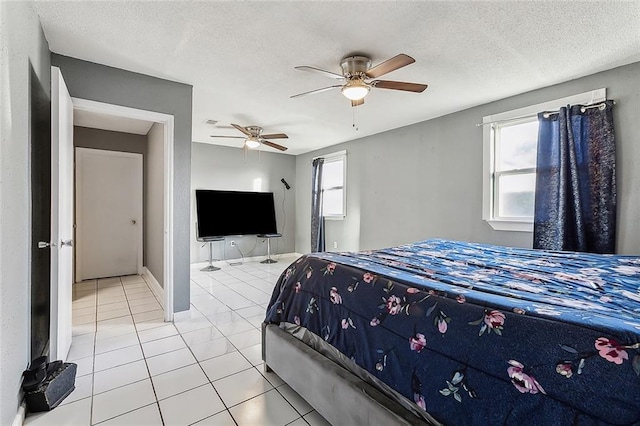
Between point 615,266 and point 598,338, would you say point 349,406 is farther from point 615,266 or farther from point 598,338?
point 615,266

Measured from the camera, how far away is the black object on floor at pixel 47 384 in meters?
1.65

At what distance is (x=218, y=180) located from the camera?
18.9 ft

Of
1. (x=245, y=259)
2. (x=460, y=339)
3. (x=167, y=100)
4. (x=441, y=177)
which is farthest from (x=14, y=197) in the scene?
(x=245, y=259)

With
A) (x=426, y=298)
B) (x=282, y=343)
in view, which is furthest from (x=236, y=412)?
(x=426, y=298)

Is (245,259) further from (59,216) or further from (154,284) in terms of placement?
(59,216)

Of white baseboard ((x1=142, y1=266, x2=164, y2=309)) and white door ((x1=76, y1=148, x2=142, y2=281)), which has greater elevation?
white door ((x1=76, y1=148, x2=142, y2=281))

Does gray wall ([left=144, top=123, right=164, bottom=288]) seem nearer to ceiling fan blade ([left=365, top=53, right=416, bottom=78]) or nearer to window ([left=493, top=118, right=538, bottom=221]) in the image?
ceiling fan blade ([left=365, top=53, right=416, bottom=78])

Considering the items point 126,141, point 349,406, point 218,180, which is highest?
point 126,141

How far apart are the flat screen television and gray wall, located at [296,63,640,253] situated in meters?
1.37

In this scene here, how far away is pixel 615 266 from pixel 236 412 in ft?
8.10

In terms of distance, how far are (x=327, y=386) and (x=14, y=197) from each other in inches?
76.4

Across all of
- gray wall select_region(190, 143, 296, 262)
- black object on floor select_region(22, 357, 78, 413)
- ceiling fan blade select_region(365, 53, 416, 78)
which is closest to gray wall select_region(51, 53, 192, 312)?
black object on floor select_region(22, 357, 78, 413)

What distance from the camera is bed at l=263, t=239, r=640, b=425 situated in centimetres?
78

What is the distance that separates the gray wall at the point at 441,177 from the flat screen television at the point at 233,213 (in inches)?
54.0
